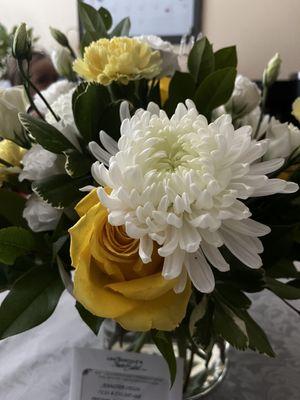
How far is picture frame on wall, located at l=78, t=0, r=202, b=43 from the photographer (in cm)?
239

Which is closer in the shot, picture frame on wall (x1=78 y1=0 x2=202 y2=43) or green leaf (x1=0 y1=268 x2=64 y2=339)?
green leaf (x1=0 y1=268 x2=64 y2=339)

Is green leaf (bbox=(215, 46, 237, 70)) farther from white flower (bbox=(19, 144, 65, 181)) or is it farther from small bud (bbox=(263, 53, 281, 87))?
white flower (bbox=(19, 144, 65, 181))

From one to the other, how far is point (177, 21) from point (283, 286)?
2.24 m

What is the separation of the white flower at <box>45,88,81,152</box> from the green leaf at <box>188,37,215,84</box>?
0.13 meters

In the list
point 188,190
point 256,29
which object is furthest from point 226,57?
point 256,29

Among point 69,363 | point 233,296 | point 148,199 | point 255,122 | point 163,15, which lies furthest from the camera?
point 163,15

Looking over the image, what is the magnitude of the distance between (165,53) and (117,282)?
0.27 meters

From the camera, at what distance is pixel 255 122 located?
506 mm

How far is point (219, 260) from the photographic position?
32 cm

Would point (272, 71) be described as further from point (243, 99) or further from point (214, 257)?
point (214, 257)

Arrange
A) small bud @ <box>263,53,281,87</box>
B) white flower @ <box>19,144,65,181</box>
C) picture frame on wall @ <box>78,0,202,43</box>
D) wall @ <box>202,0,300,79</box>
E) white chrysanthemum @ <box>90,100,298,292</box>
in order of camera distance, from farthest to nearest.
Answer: picture frame on wall @ <box>78,0,202,43</box> → wall @ <box>202,0,300,79</box> → small bud @ <box>263,53,281,87</box> → white flower @ <box>19,144,65,181</box> → white chrysanthemum @ <box>90,100,298,292</box>

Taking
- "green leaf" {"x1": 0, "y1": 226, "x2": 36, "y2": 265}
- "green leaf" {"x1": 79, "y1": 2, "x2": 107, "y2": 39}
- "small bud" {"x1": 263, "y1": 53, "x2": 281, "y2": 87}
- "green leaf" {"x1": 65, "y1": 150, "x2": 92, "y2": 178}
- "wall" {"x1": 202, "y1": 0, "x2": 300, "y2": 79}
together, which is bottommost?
"wall" {"x1": 202, "y1": 0, "x2": 300, "y2": 79}

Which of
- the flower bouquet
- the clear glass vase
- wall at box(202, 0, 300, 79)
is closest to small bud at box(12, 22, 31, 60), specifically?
the flower bouquet

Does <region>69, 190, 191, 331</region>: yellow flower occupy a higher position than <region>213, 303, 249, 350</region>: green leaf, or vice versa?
<region>69, 190, 191, 331</region>: yellow flower
